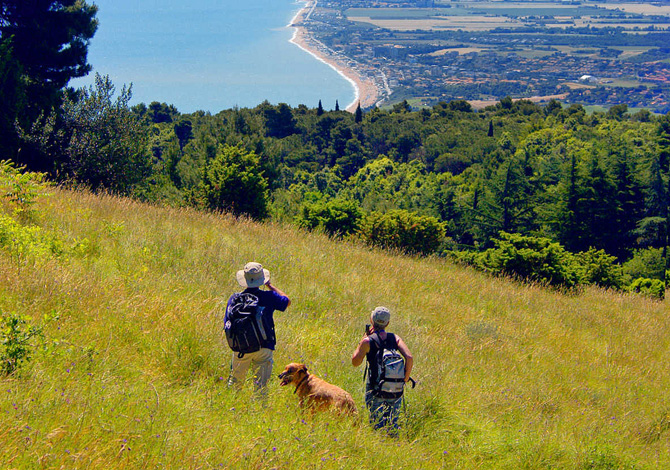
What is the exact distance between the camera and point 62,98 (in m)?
18.7

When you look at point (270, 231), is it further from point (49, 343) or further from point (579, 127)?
point (579, 127)

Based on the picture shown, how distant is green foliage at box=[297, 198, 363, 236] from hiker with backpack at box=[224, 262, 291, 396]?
18072 mm

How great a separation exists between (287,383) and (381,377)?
0.80 metres

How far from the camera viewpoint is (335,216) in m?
23.4

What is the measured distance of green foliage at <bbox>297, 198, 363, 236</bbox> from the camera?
23047 mm

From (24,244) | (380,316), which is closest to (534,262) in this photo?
(380,316)

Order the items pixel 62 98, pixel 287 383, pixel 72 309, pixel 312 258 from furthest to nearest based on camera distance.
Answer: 1. pixel 62 98
2. pixel 312 258
3. pixel 72 309
4. pixel 287 383

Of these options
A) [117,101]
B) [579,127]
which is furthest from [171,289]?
[579,127]

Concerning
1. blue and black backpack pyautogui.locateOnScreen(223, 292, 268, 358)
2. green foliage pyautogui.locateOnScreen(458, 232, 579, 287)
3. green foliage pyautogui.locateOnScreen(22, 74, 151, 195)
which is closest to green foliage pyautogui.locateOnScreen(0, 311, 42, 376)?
blue and black backpack pyautogui.locateOnScreen(223, 292, 268, 358)

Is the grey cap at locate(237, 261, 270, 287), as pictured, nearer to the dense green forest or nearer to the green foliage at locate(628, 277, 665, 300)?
the dense green forest

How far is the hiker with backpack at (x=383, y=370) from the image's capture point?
14.6 feet

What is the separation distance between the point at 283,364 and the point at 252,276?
4.14ft

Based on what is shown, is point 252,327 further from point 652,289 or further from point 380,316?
point 652,289

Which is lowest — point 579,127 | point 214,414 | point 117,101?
point 214,414
